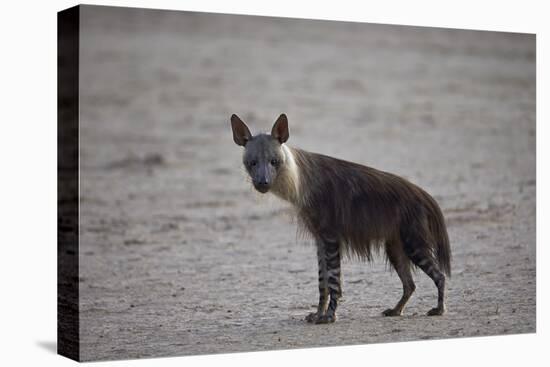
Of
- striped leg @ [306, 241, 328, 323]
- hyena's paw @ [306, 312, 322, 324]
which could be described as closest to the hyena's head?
striped leg @ [306, 241, 328, 323]

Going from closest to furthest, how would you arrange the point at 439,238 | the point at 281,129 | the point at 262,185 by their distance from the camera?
the point at 262,185 < the point at 281,129 < the point at 439,238

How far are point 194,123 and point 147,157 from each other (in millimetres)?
1199

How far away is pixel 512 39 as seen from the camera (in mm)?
8141

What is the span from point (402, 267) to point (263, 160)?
53.4 inches

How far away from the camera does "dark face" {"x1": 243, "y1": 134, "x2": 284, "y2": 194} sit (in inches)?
259

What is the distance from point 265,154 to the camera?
6.62m

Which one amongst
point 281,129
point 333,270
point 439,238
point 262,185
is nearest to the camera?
point 262,185

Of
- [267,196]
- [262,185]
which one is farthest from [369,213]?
[262,185]

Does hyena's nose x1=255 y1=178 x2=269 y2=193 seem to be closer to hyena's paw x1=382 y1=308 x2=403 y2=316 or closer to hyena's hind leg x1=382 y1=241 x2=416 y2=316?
hyena's hind leg x1=382 y1=241 x2=416 y2=316

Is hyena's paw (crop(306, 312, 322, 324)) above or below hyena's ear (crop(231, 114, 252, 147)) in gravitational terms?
below

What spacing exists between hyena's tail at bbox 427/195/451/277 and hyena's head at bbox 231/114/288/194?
4.07 feet

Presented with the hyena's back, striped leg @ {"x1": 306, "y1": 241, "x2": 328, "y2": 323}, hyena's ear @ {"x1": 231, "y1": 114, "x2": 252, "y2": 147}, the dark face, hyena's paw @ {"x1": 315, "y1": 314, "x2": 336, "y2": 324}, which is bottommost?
hyena's paw @ {"x1": 315, "y1": 314, "x2": 336, "y2": 324}

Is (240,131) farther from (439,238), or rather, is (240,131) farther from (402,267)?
(439,238)

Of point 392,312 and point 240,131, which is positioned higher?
point 240,131
